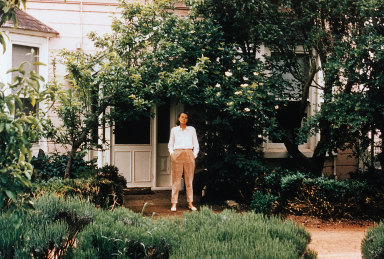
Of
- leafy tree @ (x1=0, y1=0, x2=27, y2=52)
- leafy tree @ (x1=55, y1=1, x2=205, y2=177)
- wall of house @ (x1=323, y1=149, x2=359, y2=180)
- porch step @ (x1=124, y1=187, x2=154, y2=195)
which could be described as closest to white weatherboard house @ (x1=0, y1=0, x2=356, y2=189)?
porch step @ (x1=124, y1=187, x2=154, y2=195)

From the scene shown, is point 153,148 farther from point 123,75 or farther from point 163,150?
point 123,75

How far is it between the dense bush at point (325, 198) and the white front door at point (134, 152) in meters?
3.82

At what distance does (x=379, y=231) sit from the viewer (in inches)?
173

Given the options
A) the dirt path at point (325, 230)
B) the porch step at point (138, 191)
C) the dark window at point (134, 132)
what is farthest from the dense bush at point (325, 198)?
the dark window at point (134, 132)

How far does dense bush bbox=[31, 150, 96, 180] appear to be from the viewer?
848 centimetres

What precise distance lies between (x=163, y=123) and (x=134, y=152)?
1.16 m

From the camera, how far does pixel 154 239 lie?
386cm

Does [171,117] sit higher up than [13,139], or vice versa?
[171,117]

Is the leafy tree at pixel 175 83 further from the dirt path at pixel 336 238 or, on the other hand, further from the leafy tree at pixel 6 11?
the leafy tree at pixel 6 11

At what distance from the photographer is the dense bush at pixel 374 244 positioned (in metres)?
4.13

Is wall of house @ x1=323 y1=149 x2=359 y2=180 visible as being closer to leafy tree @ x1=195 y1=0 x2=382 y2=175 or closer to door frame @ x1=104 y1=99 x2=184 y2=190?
leafy tree @ x1=195 y1=0 x2=382 y2=175

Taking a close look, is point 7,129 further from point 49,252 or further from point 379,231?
point 379,231

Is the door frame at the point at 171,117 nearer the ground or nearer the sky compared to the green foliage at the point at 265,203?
nearer the sky

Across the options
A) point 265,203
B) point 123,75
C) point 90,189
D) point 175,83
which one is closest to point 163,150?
point 175,83
